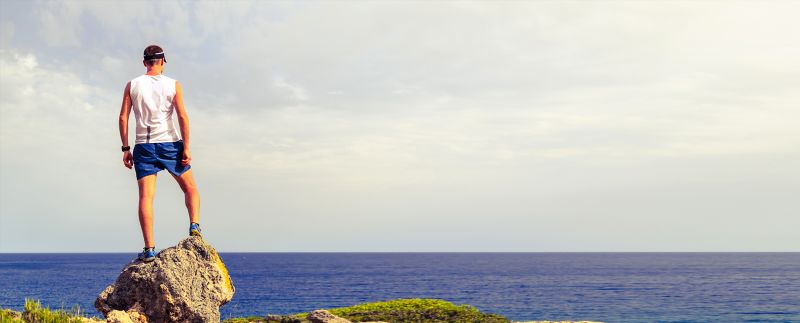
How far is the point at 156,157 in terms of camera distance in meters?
10.3

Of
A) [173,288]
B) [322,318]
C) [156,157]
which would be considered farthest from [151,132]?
[322,318]

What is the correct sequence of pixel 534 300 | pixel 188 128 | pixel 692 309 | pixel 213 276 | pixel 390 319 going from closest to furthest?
pixel 188 128 < pixel 213 276 < pixel 390 319 < pixel 692 309 < pixel 534 300

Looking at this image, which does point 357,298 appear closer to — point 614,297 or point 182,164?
point 614,297

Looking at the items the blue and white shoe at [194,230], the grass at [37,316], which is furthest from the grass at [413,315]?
the grass at [37,316]

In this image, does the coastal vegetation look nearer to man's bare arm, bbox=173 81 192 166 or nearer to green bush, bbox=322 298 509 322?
green bush, bbox=322 298 509 322

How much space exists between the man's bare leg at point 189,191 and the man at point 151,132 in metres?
0.15

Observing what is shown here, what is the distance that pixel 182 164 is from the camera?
10477mm

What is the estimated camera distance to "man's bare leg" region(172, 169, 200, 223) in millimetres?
10578

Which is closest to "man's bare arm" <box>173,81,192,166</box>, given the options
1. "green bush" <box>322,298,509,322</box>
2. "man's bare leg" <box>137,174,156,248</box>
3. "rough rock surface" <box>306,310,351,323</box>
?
"man's bare leg" <box>137,174,156,248</box>

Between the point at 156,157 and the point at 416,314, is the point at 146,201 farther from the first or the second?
the point at 416,314

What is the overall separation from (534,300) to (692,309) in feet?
55.5

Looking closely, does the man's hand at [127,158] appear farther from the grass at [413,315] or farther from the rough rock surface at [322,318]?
the grass at [413,315]

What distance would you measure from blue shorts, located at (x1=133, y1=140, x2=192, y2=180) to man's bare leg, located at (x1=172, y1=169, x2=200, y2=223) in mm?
172

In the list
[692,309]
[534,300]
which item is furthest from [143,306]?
[534,300]
